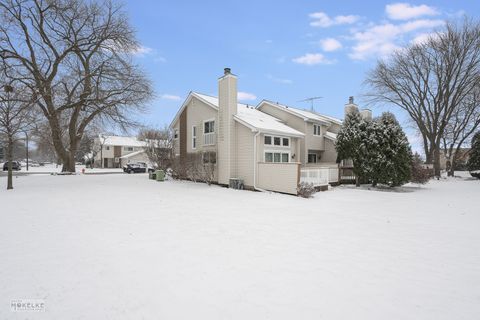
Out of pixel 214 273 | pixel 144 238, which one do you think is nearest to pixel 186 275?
pixel 214 273

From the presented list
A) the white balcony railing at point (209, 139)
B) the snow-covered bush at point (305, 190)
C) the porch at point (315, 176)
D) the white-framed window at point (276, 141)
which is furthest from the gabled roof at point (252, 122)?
the snow-covered bush at point (305, 190)

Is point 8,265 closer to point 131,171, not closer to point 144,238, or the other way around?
point 144,238

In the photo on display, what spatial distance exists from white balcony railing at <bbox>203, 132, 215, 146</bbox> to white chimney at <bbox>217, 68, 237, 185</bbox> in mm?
1184

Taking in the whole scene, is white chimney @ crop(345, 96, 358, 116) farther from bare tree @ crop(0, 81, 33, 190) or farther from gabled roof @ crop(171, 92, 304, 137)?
bare tree @ crop(0, 81, 33, 190)

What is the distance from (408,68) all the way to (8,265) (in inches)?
1326

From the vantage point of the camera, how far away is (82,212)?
8.03 meters

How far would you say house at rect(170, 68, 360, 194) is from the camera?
1408 cm

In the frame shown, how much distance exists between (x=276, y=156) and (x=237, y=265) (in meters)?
12.6

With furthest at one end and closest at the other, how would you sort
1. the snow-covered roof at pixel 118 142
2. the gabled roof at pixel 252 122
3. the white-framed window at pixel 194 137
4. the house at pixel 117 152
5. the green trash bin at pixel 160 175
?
the snow-covered roof at pixel 118 142 → the house at pixel 117 152 → the white-framed window at pixel 194 137 → the green trash bin at pixel 160 175 → the gabled roof at pixel 252 122

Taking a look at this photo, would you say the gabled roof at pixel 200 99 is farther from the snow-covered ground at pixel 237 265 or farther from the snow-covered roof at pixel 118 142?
the snow-covered roof at pixel 118 142

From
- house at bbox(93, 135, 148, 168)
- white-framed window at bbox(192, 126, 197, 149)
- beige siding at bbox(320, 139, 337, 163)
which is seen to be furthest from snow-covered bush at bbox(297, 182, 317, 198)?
house at bbox(93, 135, 148, 168)

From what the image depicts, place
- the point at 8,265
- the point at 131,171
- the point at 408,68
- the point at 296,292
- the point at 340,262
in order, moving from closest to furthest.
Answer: the point at 296,292 → the point at 8,265 → the point at 340,262 → the point at 408,68 → the point at 131,171

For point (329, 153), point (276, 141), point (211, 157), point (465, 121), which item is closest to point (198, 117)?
point (211, 157)

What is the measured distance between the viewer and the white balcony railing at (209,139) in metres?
17.3
